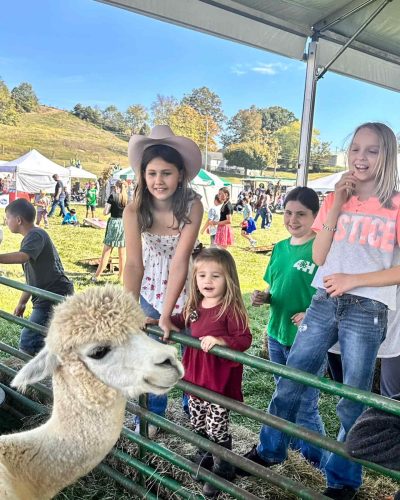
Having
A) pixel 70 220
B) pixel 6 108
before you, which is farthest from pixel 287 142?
pixel 6 108

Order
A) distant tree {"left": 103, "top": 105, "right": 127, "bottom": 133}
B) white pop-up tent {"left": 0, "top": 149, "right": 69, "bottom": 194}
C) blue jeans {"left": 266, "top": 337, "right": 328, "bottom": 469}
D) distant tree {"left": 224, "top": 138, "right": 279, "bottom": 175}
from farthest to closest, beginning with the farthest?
1. distant tree {"left": 103, "top": 105, "right": 127, "bottom": 133}
2. distant tree {"left": 224, "top": 138, "right": 279, "bottom": 175}
3. white pop-up tent {"left": 0, "top": 149, "right": 69, "bottom": 194}
4. blue jeans {"left": 266, "top": 337, "right": 328, "bottom": 469}

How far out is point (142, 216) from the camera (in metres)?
2.53

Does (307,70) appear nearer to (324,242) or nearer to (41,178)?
(324,242)

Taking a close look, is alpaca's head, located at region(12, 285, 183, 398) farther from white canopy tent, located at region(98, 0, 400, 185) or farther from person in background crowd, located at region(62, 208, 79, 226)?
person in background crowd, located at region(62, 208, 79, 226)

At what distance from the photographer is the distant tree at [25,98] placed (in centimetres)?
2662

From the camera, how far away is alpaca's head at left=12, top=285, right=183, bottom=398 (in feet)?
4.99

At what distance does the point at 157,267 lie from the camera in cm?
269

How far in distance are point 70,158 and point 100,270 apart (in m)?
20.7

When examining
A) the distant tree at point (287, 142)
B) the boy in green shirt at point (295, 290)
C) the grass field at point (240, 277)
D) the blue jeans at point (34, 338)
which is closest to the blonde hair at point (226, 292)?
the boy in green shirt at point (295, 290)

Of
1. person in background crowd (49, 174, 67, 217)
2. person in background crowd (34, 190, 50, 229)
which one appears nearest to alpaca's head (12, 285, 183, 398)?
person in background crowd (34, 190, 50, 229)

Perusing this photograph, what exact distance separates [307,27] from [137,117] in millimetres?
21547

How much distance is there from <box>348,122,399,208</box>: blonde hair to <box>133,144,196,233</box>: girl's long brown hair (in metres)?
0.99

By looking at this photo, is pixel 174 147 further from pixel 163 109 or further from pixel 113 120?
pixel 113 120

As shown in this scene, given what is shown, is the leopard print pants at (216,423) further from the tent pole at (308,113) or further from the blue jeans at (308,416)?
the tent pole at (308,113)
